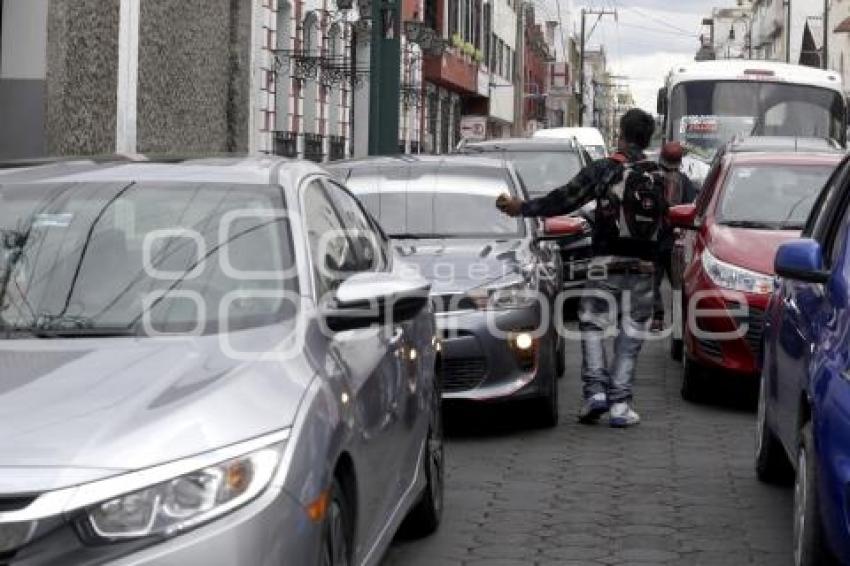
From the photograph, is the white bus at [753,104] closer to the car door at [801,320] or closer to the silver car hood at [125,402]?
the car door at [801,320]

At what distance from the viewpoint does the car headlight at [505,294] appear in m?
8.93

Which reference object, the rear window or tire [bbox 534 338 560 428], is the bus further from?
tire [bbox 534 338 560 428]

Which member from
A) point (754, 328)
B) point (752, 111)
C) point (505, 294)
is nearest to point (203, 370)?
point (505, 294)

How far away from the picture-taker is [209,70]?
23250 mm

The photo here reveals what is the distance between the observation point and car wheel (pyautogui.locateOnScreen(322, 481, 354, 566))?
4305 mm

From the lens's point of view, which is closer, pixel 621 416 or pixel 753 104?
pixel 621 416

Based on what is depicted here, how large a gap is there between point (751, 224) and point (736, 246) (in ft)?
1.62

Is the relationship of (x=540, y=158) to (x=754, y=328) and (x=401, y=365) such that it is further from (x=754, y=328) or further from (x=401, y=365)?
(x=401, y=365)

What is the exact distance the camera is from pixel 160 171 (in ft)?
18.3

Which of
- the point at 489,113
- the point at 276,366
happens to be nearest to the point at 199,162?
the point at 276,366

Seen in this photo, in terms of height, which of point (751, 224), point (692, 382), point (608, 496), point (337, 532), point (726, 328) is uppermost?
point (751, 224)

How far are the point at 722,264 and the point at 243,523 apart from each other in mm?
6824

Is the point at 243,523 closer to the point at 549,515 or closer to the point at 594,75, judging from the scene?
the point at 549,515

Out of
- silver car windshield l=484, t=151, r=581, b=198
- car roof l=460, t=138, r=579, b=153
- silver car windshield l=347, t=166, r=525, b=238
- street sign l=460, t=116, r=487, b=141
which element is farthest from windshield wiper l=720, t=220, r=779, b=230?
street sign l=460, t=116, r=487, b=141
